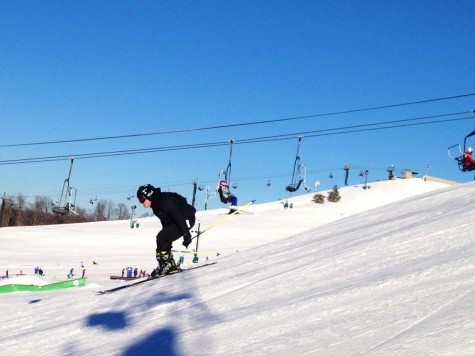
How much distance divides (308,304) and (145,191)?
4.50 m

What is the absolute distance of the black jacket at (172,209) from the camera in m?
8.09

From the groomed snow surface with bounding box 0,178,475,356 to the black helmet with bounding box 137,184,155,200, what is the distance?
4.05ft

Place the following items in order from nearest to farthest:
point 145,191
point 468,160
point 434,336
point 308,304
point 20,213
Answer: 1. point 434,336
2. point 308,304
3. point 145,191
4. point 468,160
5. point 20,213

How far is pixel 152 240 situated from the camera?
34844 mm

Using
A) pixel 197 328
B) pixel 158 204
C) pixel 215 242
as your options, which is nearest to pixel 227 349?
pixel 197 328

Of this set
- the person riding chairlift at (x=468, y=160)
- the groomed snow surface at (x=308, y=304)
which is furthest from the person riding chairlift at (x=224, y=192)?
the groomed snow surface at (x=308, y=304)

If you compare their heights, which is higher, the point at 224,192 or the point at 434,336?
the point at 224,192

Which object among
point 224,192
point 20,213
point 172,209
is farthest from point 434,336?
point 20,213

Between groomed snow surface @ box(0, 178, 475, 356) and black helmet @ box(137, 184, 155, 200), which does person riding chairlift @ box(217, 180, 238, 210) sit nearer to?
groomed snow surface @ box(0, 178, 475, 356)

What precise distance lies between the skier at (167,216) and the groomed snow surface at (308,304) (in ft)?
2.16

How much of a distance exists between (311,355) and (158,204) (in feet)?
18.3

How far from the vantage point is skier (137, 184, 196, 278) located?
26.5ft

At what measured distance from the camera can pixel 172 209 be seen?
26.6ft

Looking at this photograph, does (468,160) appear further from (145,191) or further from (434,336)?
(434,336)
